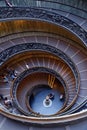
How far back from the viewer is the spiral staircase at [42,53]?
1977 centimetres

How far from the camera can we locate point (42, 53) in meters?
21.6

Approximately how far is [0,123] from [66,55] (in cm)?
1142

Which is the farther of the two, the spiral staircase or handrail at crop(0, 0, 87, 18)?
handrail at crop(0, 0, 87, 18)

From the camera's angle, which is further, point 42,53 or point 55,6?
point 55,6

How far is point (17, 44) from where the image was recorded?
2161 centimetres

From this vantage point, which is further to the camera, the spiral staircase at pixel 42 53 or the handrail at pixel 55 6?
the handrail at pixel 55 6

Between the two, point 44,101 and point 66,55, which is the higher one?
point 66,55

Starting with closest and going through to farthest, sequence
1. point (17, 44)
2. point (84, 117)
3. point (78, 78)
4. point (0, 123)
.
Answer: point (84, 117), point (0, 123), point (78, 78), point (17, 44)

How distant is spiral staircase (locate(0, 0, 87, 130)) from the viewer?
64.8 feet

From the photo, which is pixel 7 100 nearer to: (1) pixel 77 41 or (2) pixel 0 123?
(1) pixel 77 41

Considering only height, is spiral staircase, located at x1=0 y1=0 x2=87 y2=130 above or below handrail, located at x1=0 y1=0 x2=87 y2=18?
below

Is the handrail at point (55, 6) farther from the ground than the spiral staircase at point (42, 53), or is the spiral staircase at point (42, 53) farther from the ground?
the handrail at point (55, 6)

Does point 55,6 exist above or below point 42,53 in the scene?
above

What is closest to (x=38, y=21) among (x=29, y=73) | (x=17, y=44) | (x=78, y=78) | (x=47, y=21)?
(x=47, y=21)
